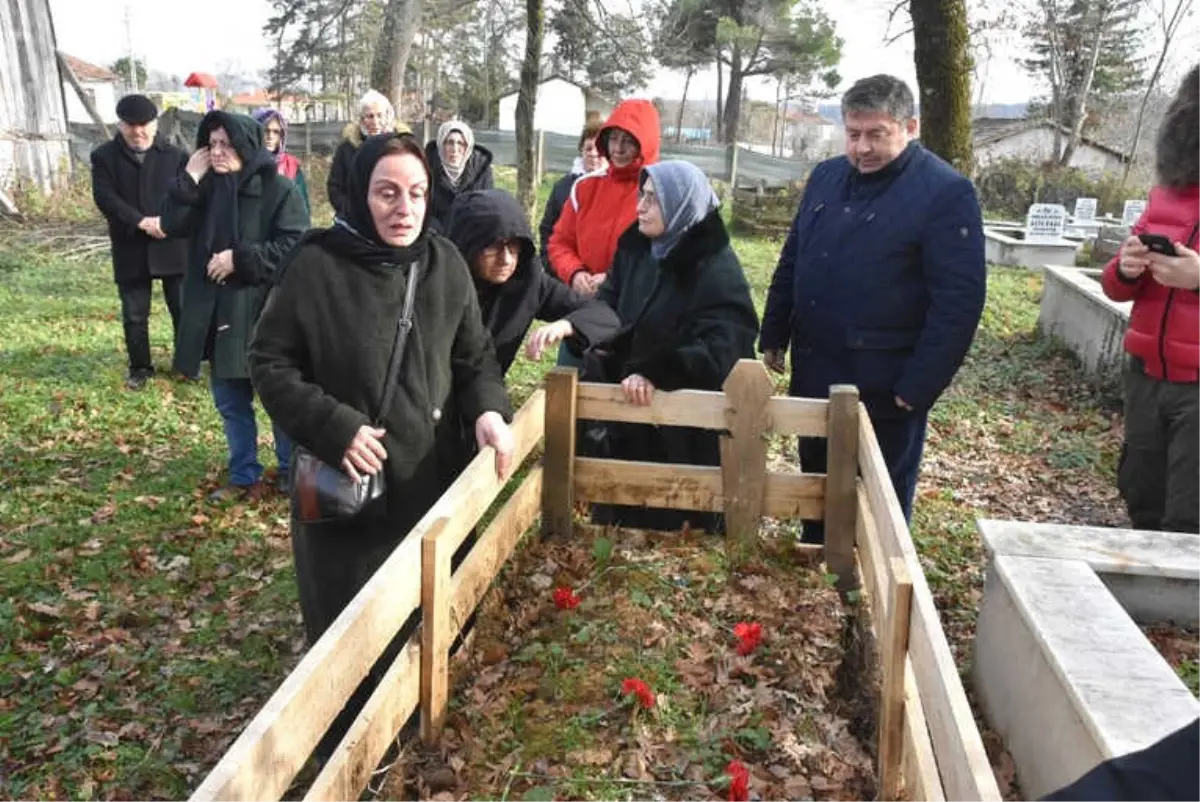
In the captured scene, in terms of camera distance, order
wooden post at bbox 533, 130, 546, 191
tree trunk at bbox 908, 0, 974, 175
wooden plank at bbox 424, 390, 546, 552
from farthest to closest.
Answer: wooden post at bbox 533, 130, 546, 191
tree trunk at bbox 908, 0, 974, 175
wooden plank at bbox 424, 390, 546, 552

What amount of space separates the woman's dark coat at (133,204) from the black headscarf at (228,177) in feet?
7.13

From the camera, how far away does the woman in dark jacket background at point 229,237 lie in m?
5.12

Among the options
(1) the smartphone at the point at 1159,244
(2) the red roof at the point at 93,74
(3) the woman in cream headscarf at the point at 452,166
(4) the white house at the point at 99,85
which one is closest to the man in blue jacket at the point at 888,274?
(1) the smartphone at the point at 1159,244

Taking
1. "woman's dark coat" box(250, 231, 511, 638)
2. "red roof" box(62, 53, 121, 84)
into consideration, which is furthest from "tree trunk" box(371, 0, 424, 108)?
"red roof" box(62, 53, 121, 84)

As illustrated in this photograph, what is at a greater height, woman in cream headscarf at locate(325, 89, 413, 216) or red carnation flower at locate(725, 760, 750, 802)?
woman in cream headscarf at locate(325, 89, 413, 216)

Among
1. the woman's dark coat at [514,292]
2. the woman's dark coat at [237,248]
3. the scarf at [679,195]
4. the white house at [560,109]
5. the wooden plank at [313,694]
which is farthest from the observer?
the white house at [560,109]

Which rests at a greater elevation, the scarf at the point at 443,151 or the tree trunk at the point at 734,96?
the tree trunk at the point at 734,96

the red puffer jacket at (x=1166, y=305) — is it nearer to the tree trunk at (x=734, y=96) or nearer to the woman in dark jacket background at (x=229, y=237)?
the woman in dark jacket background at (x=229, y=237)

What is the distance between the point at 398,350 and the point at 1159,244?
278 centimetres

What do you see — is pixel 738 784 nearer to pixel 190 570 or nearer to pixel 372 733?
pixel 372 733

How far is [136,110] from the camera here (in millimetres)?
7027

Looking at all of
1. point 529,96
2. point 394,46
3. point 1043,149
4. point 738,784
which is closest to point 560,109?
point 1043,149

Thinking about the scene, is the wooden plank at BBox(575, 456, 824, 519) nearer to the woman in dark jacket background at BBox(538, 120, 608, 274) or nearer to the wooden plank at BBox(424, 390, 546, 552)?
the wooden plank at BBox(424, 390, 546, 552)

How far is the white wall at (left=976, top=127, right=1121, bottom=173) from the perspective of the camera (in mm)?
38909
